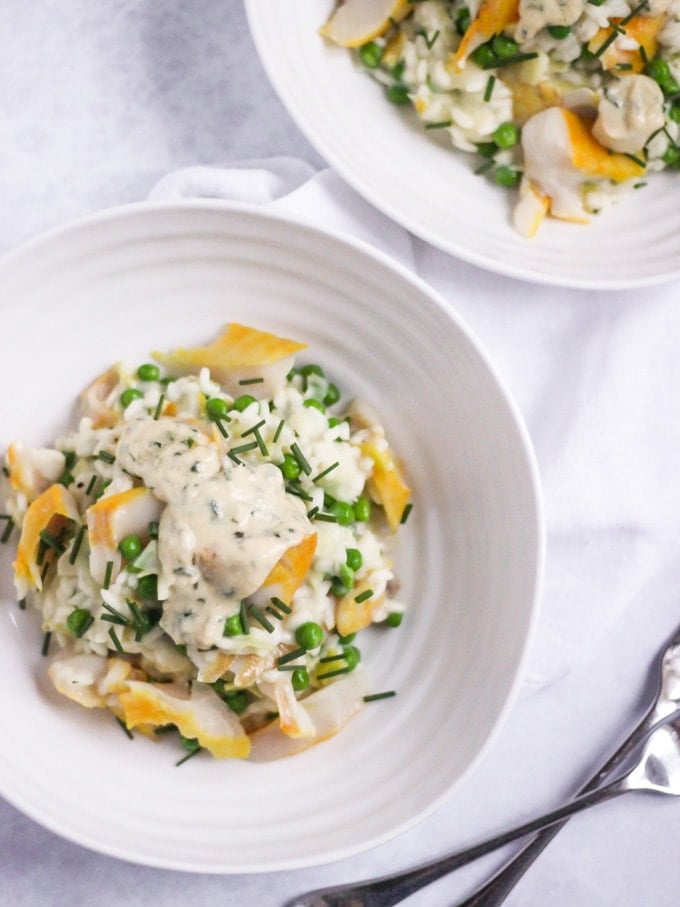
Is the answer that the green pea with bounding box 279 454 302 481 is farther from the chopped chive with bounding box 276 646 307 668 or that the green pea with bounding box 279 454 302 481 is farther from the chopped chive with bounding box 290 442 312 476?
the chopped chive with bounding box 276 646 307 668

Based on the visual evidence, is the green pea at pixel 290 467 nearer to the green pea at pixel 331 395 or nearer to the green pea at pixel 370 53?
the green pea at pixel 331 395

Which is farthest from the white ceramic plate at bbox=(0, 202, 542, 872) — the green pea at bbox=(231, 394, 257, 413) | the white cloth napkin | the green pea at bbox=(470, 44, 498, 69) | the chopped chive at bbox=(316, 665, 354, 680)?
the green pea at bbox=(470, 44, 498, 69)

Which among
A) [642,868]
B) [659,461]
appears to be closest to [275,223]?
[659,461]

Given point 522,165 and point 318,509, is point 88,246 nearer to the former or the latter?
point 318,509

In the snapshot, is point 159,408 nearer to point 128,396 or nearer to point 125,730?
point 128,396

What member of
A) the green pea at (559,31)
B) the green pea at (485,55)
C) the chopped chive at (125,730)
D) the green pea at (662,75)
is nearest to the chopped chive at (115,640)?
the chopped chive at (125,730)

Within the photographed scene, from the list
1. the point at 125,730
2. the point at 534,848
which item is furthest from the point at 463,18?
the point at 534,848
